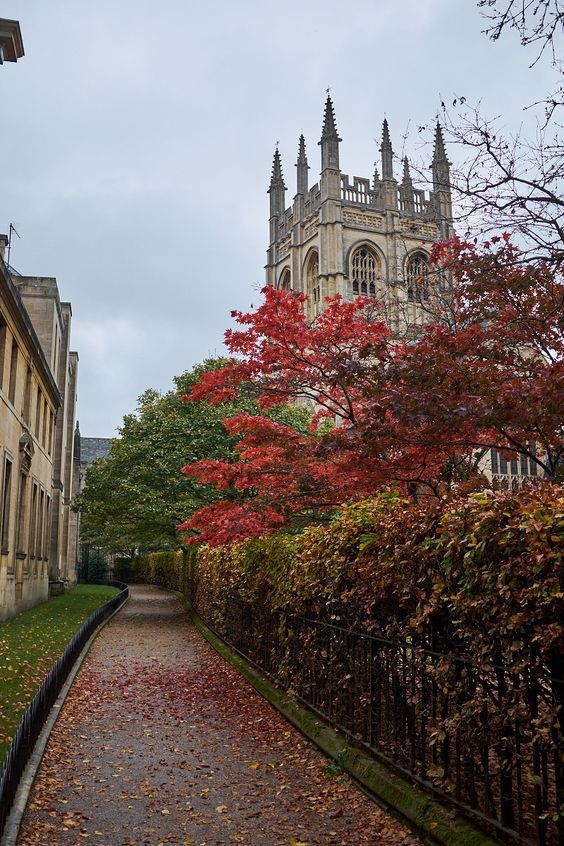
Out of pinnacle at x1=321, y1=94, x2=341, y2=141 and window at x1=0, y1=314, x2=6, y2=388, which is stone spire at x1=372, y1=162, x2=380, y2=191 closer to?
pinnacle at x1=321, y1=94, x2=341, y2=141

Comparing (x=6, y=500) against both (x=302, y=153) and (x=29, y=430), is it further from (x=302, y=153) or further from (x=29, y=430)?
(x=302, y=153)

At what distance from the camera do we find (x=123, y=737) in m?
8.38

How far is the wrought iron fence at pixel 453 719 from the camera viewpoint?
4.36 metres

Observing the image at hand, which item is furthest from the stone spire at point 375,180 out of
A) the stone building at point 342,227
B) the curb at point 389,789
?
the curb at point 389,789

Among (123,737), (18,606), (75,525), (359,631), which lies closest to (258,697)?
(123,737)

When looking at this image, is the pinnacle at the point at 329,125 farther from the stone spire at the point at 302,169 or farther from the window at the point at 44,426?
the window at the point at 44,426

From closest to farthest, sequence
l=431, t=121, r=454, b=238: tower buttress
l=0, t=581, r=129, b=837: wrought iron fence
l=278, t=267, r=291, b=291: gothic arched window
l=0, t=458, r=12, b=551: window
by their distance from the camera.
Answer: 1. l=0, t=581, r=129, b=837: wrought iron fence
2. l=431, t=121, r=454, b=238: tower buttress
3. l=0, t=458, r=12, b=551: window
4. l=278, t=267, r=291, b=291: gothic arched window

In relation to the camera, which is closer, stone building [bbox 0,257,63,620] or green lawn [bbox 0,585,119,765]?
green lawn [bbox 0,585,119,765]

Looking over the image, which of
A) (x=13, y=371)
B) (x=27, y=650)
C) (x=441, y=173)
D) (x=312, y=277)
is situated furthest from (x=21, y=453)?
(x=312, y=277)

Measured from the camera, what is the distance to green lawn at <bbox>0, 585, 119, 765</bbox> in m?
8.89

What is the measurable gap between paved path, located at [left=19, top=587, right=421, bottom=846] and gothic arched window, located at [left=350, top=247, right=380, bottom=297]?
6226cm

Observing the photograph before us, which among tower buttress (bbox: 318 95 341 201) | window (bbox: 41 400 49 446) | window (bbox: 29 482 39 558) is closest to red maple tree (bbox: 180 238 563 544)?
window (bbox: 29 482 39 558)

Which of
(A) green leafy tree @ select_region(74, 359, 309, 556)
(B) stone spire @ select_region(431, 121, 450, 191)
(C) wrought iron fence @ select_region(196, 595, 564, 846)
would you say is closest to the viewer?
(C) wrought iron fence @ select_region(196, 595, 564, 846)

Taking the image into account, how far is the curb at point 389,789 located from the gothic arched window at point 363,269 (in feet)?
210
